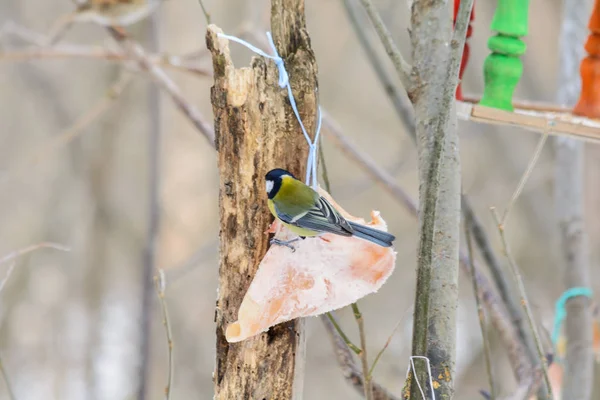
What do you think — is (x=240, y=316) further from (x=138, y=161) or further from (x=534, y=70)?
(x=138, y=161)

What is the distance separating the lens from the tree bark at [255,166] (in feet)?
2.59

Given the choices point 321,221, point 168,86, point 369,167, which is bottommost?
point 321,221

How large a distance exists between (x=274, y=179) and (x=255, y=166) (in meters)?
0.05

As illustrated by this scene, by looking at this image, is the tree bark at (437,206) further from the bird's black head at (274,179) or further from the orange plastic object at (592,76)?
the orange plastic object at (592,76)

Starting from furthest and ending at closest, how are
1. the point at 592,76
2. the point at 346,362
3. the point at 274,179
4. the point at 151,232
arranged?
1. the point at 151,232
2. the point at 592,76
3. the point at 346,362
4. the point at 274,179

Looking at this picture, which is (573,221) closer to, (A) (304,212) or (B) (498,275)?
(B) (498,275)

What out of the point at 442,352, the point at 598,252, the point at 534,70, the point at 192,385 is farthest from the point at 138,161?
the point at 442,352

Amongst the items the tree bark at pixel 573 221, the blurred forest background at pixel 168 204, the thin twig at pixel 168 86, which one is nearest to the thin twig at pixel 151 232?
the thin twig at pixel 168 86

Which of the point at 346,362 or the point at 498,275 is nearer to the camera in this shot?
the point at 346,362

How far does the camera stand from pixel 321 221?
2.54 feet

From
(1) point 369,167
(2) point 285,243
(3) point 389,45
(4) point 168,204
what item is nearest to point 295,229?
(2) point 285,243

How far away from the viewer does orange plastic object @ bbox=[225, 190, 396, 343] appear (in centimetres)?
74

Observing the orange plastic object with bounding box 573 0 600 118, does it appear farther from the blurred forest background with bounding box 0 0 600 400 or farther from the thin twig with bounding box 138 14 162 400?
the blurred forest background with bounding box 0 0 600 400

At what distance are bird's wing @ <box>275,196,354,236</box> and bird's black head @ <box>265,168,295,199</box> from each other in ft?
0.06
